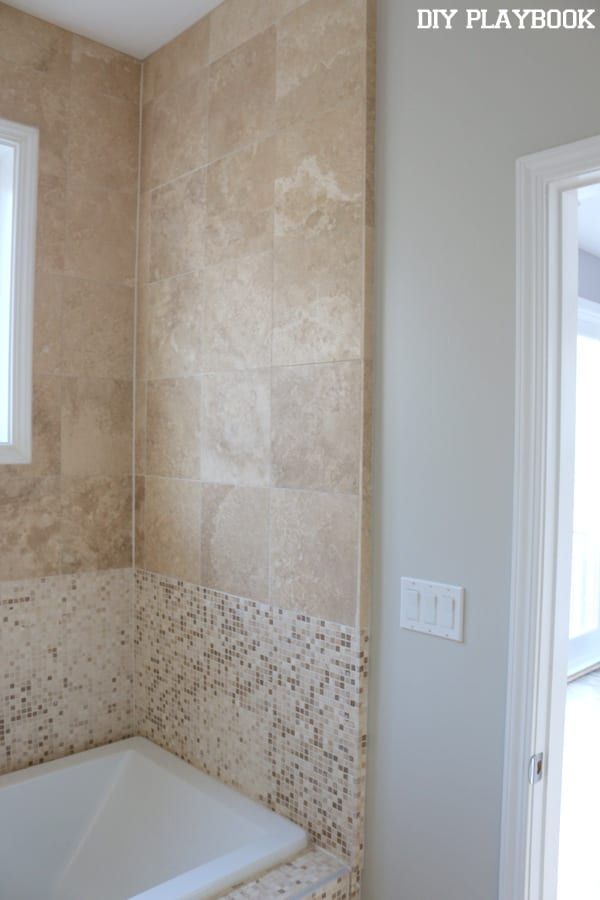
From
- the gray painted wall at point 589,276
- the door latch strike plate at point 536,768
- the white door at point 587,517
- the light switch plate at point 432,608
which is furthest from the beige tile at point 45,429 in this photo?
the white door at point 587,517

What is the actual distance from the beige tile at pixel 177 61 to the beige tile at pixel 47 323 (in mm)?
737

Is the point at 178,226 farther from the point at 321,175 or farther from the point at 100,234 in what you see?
the point at 321,175

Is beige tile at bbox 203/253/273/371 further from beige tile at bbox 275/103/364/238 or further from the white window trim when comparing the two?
the white window trim

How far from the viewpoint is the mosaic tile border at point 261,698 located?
1723 millimetres

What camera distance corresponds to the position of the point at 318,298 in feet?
5.88

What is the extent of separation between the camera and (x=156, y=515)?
2377mm

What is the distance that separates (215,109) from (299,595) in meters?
1.45

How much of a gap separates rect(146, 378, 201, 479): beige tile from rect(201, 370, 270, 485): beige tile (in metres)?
0.05

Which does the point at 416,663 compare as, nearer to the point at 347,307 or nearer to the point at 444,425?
the point at 444,425

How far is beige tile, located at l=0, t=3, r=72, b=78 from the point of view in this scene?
6.99 ft

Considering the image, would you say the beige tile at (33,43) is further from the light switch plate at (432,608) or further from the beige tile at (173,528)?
the light switch plate at (432,608)

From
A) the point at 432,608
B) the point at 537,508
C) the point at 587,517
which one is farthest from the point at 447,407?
the point at 587,517

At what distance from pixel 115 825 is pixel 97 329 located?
1.55 m

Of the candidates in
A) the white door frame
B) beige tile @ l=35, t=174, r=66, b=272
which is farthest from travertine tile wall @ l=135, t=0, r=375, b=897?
A: the white door frame
